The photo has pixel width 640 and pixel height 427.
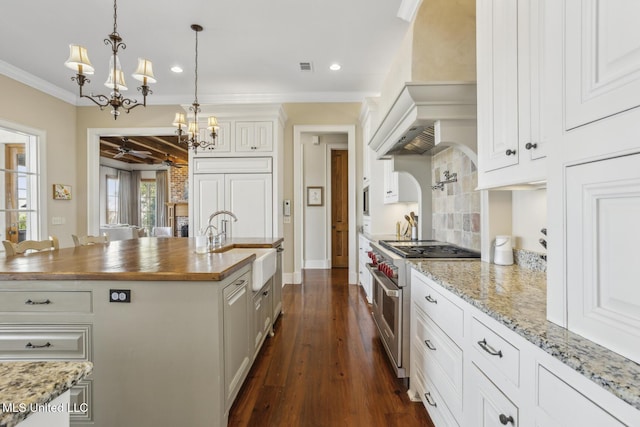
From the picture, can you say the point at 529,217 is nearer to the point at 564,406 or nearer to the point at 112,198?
the point at 564,406

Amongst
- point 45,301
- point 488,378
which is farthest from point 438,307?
point 45,301

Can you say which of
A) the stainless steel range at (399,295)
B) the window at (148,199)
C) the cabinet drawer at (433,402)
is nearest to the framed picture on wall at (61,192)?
the stainless steel range at (399,295)

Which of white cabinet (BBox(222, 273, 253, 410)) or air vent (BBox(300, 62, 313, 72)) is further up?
air vent (BBox(300, 62, 313, 72))

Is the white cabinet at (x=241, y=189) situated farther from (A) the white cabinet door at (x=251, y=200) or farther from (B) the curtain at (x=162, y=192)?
(B) the curtain at (x=162, y=192)

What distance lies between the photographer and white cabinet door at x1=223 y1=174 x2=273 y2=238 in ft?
15.1

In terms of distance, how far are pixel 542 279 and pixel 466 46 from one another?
143 centimetres

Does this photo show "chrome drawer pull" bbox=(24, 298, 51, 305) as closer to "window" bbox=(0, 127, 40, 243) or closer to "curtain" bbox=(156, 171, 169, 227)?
"window" bbox=(0, 127, 40, 243)

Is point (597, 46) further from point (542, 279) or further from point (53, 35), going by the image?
point (53, 35)

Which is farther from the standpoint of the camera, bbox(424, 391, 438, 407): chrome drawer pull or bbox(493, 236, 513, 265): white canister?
bbox(493, 236, 513, 265): white canister

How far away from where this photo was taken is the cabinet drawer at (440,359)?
1312 mm

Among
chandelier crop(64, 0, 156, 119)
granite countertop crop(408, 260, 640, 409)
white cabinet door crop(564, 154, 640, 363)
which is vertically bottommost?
granite countertop crop(408, 260, 640, 409)

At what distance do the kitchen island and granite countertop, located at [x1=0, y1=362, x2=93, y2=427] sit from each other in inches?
35.2

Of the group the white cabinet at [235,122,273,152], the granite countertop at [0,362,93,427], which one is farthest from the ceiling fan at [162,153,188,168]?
the granite countertop at [0,362,93,427]

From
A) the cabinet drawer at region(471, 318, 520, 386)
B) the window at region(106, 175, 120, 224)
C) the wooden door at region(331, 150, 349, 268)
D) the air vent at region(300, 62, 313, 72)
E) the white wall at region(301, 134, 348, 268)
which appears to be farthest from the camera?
the window at region(106, 175, 120, 224)
